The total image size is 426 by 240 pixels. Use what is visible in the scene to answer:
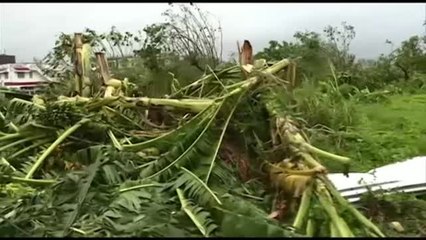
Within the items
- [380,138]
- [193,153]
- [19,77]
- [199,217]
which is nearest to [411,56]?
[380,138]

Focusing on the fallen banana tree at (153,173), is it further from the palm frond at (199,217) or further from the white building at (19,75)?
the white building at (19,75)

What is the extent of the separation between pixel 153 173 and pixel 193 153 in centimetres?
20

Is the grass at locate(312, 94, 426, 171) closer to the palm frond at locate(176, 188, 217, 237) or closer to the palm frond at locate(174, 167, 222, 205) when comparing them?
the palm frond at locate(174, 167, 222, 205)

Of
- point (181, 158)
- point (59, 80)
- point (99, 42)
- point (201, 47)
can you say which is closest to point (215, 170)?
point (181, 158)

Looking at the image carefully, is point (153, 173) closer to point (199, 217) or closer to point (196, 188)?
point (196, 188)

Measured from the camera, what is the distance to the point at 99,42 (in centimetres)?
637

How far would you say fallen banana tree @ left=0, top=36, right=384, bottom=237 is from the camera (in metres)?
1.96

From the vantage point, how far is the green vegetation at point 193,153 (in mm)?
2018

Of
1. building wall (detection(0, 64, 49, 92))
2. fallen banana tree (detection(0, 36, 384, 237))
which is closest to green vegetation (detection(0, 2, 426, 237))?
fallen banana tree (detection(0, 36, 384, 237))

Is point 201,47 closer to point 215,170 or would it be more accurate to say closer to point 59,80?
point 59,80

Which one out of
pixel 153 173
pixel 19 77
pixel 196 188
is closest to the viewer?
pixel 196 188

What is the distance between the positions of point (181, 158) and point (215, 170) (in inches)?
6.1

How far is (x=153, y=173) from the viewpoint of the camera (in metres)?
2.66

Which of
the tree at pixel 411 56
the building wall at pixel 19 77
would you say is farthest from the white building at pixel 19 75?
the tree at pixel 411 56
